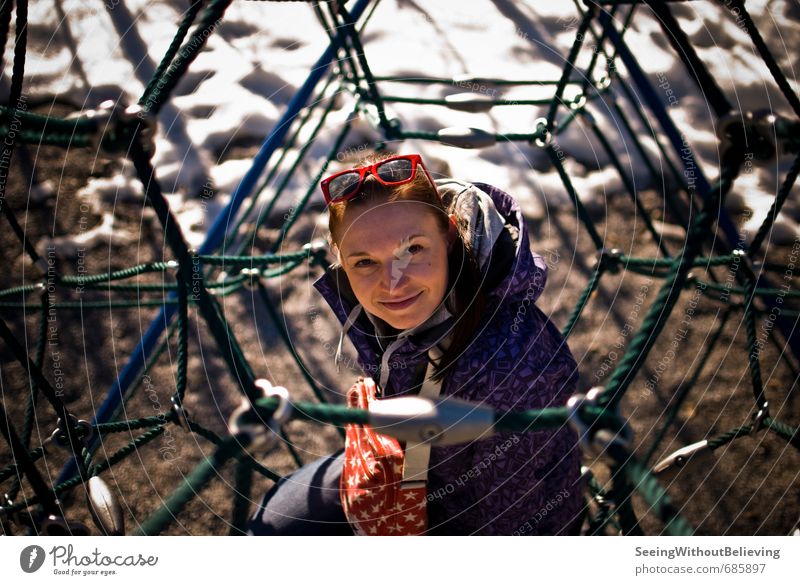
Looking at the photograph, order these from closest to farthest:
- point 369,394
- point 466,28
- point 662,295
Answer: point 662,295, point 369,394, point 466,28

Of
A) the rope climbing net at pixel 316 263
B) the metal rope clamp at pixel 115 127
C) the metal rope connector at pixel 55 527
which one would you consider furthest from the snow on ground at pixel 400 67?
the metal rope connector at pixel 55 527

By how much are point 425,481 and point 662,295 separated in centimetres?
19

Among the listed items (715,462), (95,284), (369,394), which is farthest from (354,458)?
(715,462)

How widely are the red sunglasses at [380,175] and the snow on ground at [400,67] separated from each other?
0.18m

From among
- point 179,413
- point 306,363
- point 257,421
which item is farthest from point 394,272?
point 306,363

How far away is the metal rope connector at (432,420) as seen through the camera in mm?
350

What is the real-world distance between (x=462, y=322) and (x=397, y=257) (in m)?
0.06

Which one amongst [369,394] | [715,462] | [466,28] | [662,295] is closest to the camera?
[662,295]

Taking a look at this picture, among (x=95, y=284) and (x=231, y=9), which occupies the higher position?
(x=231, y=9)

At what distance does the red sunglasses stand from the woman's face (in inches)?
0.5

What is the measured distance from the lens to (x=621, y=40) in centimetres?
58

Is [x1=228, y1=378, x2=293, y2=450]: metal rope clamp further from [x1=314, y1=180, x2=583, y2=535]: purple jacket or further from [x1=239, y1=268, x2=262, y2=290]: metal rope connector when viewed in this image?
[x1=239, y1=268, x2=262, y2=290]: metal rope connector

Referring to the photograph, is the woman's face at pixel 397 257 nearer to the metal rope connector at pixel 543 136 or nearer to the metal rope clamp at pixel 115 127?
the metal rope clamp at pixel 115 127
